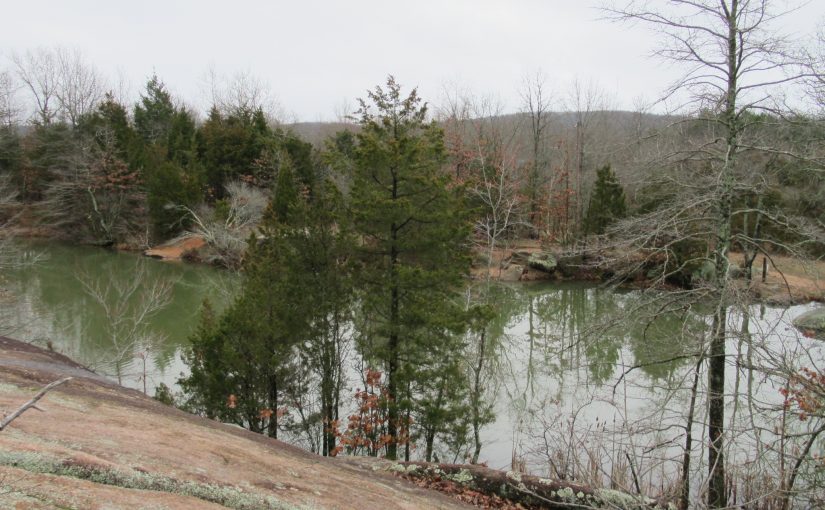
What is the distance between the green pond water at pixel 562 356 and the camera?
7.37 meters

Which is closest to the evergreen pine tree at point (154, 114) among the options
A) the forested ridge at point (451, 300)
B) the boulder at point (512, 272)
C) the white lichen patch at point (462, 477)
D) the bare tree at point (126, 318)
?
the bare tree at point (126, 318)

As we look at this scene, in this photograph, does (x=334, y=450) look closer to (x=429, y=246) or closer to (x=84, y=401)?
(x=429, y=246)

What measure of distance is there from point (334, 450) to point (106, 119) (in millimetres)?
→ 41922

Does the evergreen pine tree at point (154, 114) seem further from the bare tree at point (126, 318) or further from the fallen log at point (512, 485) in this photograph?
the fallen log at point (512, 485)

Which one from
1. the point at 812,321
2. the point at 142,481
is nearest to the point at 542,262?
the point at 812,321

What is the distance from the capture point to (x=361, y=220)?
10672 mm

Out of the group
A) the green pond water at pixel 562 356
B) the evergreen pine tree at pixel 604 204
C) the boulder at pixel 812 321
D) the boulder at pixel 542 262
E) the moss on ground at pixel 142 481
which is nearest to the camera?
the moss on ground at pixel 142 481

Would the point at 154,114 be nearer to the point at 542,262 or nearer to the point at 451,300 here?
the point at 542,262

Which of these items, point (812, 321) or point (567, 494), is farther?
point (812, 321)

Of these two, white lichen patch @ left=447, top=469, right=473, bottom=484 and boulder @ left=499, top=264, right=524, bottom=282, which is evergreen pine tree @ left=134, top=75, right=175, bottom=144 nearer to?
boulder @ left=499, top=264, right=524, bottom=282

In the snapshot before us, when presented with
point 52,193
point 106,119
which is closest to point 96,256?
point 52,193

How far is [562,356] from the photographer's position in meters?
17.6

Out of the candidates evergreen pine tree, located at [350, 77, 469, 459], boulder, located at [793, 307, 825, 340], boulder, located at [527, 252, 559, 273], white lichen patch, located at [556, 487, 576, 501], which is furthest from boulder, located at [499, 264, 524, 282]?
white lichen patch, located at [556, 487, 576, 501]

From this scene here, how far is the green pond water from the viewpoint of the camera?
24.2 ft
